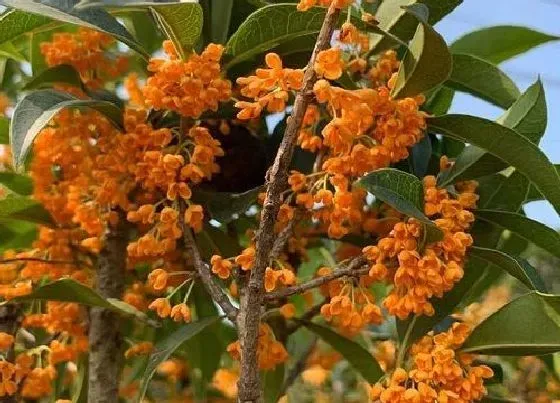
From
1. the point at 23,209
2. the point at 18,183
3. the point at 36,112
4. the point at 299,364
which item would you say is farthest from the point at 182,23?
the point at 299,364

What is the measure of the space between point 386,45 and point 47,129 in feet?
1.36

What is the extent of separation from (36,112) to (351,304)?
0.36m

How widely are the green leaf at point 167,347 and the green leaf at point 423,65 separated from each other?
0.35 metres

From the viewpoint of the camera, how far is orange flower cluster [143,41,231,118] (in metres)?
0.83

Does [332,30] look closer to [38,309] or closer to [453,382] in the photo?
[453,382]

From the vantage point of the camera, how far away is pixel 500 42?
1196mm

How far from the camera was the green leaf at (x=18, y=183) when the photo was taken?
1.22m

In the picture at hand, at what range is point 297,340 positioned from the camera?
5.66ft

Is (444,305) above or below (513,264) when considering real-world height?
below

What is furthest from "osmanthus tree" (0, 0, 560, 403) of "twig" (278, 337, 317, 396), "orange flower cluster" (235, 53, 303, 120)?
"twig" (278, 337, 317, 396)

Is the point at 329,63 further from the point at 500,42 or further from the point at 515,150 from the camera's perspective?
the point at 500,42

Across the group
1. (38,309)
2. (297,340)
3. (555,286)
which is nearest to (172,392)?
(297,340)

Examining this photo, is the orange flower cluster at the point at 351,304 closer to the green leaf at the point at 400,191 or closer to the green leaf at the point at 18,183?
the green leaf at the point at 400,191

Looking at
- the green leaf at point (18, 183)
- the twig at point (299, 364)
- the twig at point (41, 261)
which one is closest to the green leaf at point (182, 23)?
the twig at point (41, 261)
